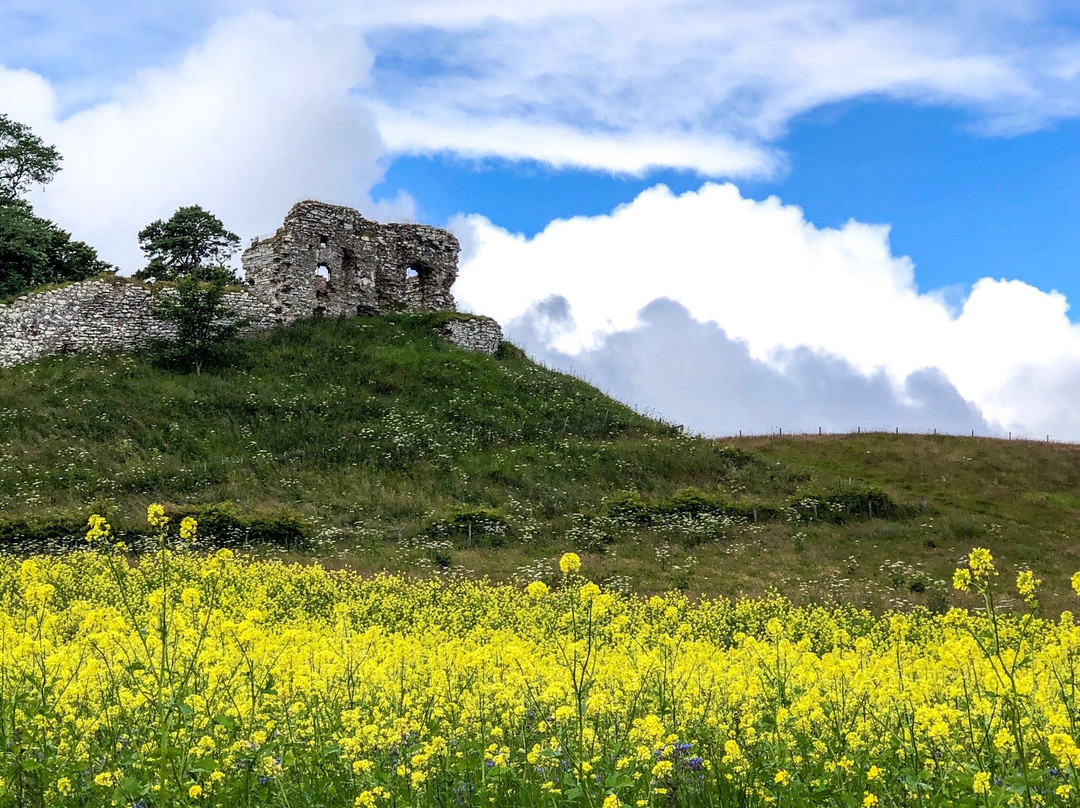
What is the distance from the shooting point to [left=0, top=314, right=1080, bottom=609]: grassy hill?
25.6 m

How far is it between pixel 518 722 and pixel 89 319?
38199 millimetres

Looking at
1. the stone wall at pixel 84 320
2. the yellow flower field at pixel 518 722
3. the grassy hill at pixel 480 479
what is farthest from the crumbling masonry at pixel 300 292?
the yellow flower field at pixel 518 722

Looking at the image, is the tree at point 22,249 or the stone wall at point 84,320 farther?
the tree at point 22,249

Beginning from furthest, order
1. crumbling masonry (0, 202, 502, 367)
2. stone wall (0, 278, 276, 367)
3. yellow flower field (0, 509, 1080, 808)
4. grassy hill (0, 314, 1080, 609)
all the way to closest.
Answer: crumbling masonry (0, 202, 502, 367)
stone wall (0, 278, 276, 367)
grassy hill (0, 314, 1080, 609)
yellow flower field (0, 509, 1080, 808)

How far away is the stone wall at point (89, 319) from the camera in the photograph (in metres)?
37.5

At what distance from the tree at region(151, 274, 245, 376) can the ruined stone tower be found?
3.89 m

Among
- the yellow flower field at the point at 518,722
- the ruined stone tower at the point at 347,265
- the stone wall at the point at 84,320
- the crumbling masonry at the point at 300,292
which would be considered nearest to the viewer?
the yellow flower field at the point at 518,722

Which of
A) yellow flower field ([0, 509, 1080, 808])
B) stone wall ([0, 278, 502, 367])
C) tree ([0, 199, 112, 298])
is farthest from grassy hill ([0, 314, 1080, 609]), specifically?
yellow flower field ([0, 509, 1080, 808])

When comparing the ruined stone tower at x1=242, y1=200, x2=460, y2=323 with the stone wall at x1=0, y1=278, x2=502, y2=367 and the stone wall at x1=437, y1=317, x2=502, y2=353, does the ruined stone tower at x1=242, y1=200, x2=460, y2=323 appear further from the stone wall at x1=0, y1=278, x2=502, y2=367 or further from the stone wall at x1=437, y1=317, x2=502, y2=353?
the stone wall at x1=437, y1=317, x2=502, y2=353

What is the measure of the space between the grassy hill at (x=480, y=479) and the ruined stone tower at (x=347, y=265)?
6.80 feet

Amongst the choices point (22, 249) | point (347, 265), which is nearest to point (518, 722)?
point (347, 265)

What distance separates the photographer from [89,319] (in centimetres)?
3938

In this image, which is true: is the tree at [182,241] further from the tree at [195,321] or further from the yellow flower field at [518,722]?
the yellow flower field at [518,722]

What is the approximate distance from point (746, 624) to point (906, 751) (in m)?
12.9
